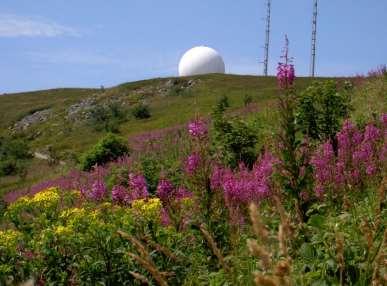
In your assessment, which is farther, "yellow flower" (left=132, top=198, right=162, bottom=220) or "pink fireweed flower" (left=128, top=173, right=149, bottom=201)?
"pink fireweed flower" (left=128, top=173, right=149, bottom=201)

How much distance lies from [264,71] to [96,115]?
3007 centimetres

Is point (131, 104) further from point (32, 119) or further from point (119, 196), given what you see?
point (119, 196)

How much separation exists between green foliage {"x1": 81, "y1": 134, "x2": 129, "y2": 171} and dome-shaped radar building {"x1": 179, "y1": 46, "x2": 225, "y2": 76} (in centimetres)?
6300

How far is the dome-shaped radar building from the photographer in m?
90.6

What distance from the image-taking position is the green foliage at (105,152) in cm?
2766

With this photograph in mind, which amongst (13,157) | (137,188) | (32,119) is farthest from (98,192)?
(32,119)

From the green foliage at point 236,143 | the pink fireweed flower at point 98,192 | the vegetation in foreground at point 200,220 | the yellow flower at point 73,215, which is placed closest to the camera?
the vegetation in foreground at point 200,220

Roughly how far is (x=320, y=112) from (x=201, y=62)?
249ft

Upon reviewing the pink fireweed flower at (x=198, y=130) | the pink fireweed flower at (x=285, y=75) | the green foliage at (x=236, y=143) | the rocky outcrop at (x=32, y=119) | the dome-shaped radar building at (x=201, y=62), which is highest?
the dome-shaped radar building at (x=201, y=62)

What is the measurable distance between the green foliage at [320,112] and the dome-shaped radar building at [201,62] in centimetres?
7411

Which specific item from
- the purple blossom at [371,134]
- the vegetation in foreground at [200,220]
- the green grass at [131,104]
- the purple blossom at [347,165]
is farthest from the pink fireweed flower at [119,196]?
the green grass at [131,104]

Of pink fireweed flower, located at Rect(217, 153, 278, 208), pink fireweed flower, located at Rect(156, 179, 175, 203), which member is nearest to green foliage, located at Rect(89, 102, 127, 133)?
pink fireweed flower, located at Rect(217, 153, 278, 208)

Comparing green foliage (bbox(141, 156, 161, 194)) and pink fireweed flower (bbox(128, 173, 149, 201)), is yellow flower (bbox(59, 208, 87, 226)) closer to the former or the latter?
pink fireweed flower (bbox(128, 173, 149, 201))

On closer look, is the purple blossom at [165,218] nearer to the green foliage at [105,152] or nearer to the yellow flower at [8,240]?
the yellow flower at [8,240]
